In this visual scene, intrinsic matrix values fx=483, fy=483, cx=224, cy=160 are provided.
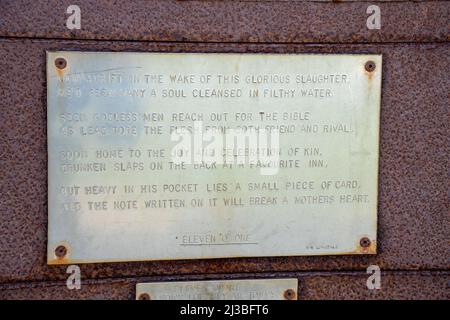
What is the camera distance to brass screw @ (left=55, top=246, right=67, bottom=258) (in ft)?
4.91

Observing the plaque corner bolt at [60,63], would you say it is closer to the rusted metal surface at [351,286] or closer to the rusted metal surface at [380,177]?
the rusted metal surface at [380,177]

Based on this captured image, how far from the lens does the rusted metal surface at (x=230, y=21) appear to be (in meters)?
1.47

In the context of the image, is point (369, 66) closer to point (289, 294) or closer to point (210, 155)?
point (210, 155)

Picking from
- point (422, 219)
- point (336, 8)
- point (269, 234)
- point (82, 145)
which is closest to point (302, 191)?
point (269, 234)

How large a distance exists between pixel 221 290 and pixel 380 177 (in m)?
0.64

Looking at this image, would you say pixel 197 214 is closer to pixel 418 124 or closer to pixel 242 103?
pixel 242 103

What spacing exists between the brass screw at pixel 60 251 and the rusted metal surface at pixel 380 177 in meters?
0.05

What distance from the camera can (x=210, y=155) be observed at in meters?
1.52

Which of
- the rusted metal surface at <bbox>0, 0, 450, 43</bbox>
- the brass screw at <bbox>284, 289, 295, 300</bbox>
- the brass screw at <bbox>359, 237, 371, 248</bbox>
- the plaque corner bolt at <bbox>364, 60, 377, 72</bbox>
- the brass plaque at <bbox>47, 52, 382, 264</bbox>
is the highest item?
the rusted metal surface at <bbox>0, 0, 450, 43</bbox>

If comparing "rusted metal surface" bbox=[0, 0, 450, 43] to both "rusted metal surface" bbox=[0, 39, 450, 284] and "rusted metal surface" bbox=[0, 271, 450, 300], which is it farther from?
Answer: "rusted metal surface" bbox=[0, 271, 450, 300]

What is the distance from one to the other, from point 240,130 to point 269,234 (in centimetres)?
35

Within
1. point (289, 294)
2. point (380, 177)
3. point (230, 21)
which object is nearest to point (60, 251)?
point (289, 294)

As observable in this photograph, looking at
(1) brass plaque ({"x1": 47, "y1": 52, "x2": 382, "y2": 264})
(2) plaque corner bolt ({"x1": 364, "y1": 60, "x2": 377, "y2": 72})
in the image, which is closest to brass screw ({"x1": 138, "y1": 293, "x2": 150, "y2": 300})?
(1) brass plaque ({"x1": 47, "y1": 52, "x2": 382, "y2": 264})

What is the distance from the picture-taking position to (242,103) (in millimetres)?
1514
